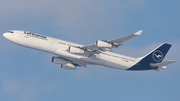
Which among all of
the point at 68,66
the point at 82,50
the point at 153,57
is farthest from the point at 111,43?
the point at 68,66

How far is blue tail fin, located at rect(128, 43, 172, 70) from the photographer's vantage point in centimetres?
5357

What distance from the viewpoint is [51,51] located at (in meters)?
48.9

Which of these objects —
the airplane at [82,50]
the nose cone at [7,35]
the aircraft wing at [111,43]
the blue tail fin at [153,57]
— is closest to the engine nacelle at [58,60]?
the airplane at [82,50]

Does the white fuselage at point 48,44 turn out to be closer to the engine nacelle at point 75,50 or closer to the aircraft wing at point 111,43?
the engine nacelle at point 75,50

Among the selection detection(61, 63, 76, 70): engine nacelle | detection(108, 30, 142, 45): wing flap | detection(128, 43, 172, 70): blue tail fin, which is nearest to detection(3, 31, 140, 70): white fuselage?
detection(61, 63, 76, 70): engine nacelle

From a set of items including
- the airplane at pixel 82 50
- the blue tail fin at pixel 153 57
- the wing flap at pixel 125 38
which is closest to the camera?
the wing flap at pixel 125 38

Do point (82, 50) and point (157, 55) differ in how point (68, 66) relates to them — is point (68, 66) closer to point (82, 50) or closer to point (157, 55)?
point (82, 50)

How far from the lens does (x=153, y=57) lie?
179ft

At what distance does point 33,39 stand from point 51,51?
4308 mm

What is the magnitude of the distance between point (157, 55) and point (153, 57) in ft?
3.54

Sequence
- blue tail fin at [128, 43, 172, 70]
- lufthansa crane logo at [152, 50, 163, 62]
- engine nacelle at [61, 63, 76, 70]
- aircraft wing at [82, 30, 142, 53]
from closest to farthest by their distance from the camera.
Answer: aircraft wing at [82, 30, 142, 53] → blue tail fin at [128, 43, 172, 70] → lufthansa crane logo at [152, 50, 163, 62] → engine nacelle at [61, 63, 76, 70]

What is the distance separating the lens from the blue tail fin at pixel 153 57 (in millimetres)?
53566

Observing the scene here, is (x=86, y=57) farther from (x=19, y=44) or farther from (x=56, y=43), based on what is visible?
(x=19, y=44)

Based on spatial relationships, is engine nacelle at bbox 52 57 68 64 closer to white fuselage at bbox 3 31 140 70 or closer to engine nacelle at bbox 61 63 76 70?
engine nacelle at bbox 61 63 76 70
